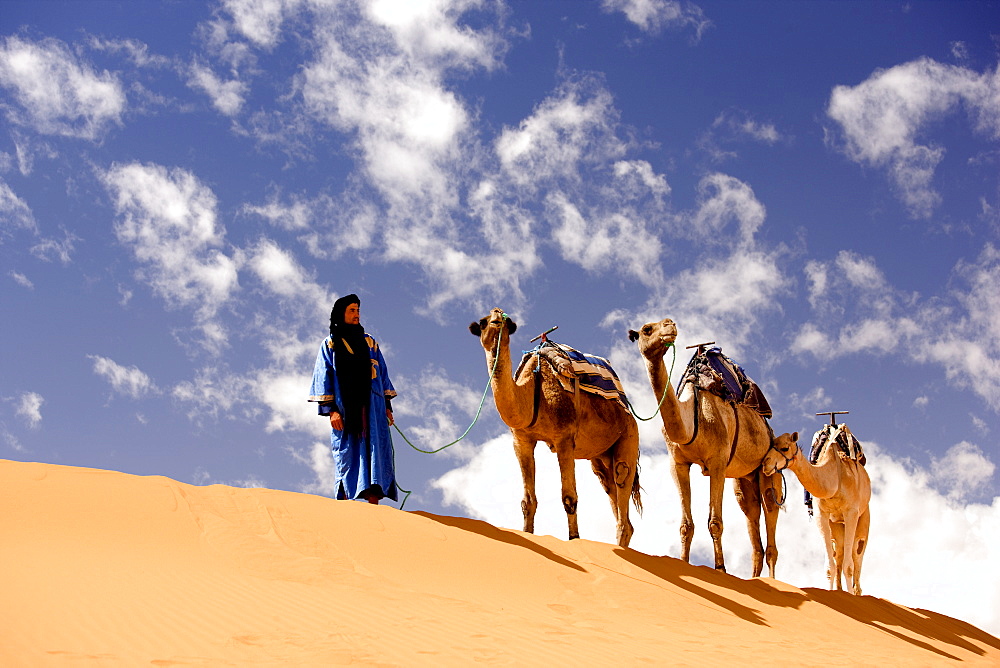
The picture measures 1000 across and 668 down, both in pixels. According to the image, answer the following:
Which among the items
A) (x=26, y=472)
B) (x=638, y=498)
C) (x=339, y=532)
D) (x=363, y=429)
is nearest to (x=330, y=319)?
(x=363, y=429)

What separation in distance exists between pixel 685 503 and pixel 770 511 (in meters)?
2.48

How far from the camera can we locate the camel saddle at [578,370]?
1198 cm

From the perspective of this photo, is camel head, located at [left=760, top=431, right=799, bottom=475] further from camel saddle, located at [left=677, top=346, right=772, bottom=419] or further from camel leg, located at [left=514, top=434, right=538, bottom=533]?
camel leg, located at [left=514, top=434, right=538, bottom=533]

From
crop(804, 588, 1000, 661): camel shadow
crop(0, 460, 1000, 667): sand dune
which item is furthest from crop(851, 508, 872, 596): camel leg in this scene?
crop(0, 460, 1000, 667): sand dune

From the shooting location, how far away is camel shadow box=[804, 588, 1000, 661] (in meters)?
12.0

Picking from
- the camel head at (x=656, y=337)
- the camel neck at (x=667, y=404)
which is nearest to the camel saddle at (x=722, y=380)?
the camel neck at (x=667, y=404)

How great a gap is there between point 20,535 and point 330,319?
15.1ft

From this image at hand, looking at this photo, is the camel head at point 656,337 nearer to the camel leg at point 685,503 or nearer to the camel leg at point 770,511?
the camel leg at point 685,503

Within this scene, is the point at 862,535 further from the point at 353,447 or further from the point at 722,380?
the point at 353,447

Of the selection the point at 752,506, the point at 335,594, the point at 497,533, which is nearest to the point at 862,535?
the point at 752,506

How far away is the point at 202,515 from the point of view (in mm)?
8586

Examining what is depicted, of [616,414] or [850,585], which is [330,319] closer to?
[616,414]

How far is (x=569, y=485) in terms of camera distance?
11.5 metres

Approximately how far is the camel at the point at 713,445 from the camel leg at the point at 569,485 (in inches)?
62.4
